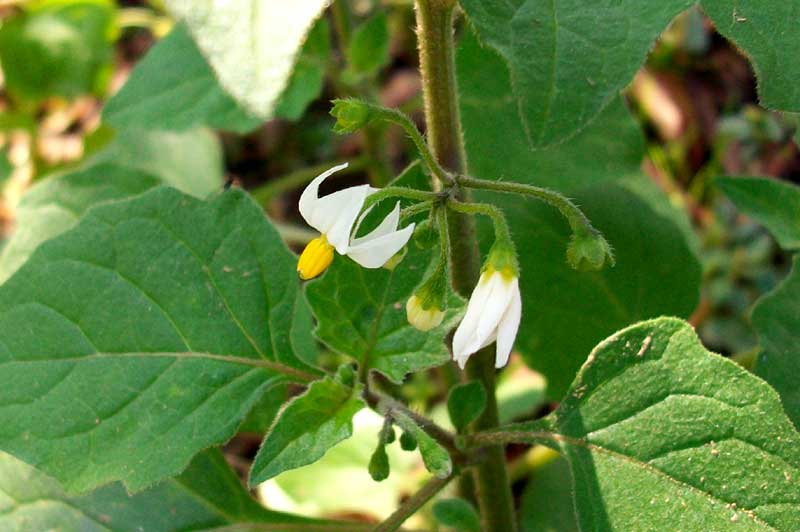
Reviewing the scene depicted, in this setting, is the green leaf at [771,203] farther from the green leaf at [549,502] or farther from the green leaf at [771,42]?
the green leaf at [549,502]

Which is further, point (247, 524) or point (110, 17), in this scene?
point (110, 17)

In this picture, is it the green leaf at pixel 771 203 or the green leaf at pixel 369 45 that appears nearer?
the green leaf at pixel 771 203

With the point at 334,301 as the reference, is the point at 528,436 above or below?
below

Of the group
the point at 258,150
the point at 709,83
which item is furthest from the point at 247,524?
the point at 709,83

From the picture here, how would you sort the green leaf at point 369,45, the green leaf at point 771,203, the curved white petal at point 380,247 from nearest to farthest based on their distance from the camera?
the curved white petal at point 380,247 < the green leaf at point 771,203 < the green leaf at point 369,45

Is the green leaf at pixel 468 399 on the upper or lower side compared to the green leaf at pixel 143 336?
lower

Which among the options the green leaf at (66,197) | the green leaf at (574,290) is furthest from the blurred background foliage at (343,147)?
the green leaf at (574,290)

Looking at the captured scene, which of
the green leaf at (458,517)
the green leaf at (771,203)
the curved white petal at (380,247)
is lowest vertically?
the green leaf at (458,517)

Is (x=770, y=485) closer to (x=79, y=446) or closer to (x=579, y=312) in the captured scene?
(x=579, y=312)
